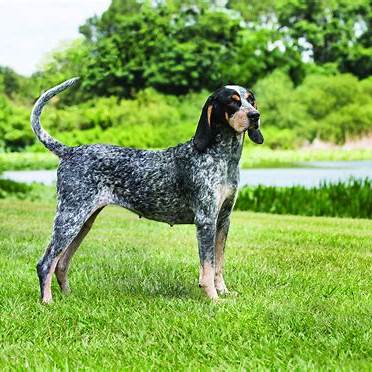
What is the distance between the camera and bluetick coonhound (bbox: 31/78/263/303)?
4992 mm

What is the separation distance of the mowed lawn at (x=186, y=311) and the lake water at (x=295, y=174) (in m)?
11.3

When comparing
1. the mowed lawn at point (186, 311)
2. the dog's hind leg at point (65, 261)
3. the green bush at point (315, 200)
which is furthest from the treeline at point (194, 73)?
the dog's hind leg at point (65, 261)

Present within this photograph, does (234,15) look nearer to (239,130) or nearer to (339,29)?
(339,29)

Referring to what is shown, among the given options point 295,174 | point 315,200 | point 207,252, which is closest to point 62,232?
point 207,252

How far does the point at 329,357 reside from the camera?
3873 millimetres

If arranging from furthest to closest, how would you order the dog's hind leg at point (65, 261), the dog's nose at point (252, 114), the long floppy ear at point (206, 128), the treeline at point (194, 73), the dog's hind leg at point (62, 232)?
the treeline at point (194, 73) → the dog's hind leg at point (65, 261) → the dog's hind leg at point (62, 232) → the long floppy ear at point (206, 128) → the dog's nose at point (252, 114)

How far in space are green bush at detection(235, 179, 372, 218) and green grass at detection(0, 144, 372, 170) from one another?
33.7 feet

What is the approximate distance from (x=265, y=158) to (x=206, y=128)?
2085 centimetres

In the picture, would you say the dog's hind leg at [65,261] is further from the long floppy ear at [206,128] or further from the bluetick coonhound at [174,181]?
the long floppy ear at [206,128]

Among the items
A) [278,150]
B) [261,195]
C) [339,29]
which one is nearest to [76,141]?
[278,150]

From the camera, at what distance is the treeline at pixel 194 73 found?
29359 millimetres

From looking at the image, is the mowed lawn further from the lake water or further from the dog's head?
the lake water

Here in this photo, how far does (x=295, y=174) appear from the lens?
68.4ft

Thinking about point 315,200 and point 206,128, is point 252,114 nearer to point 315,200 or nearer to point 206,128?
point 206,128
